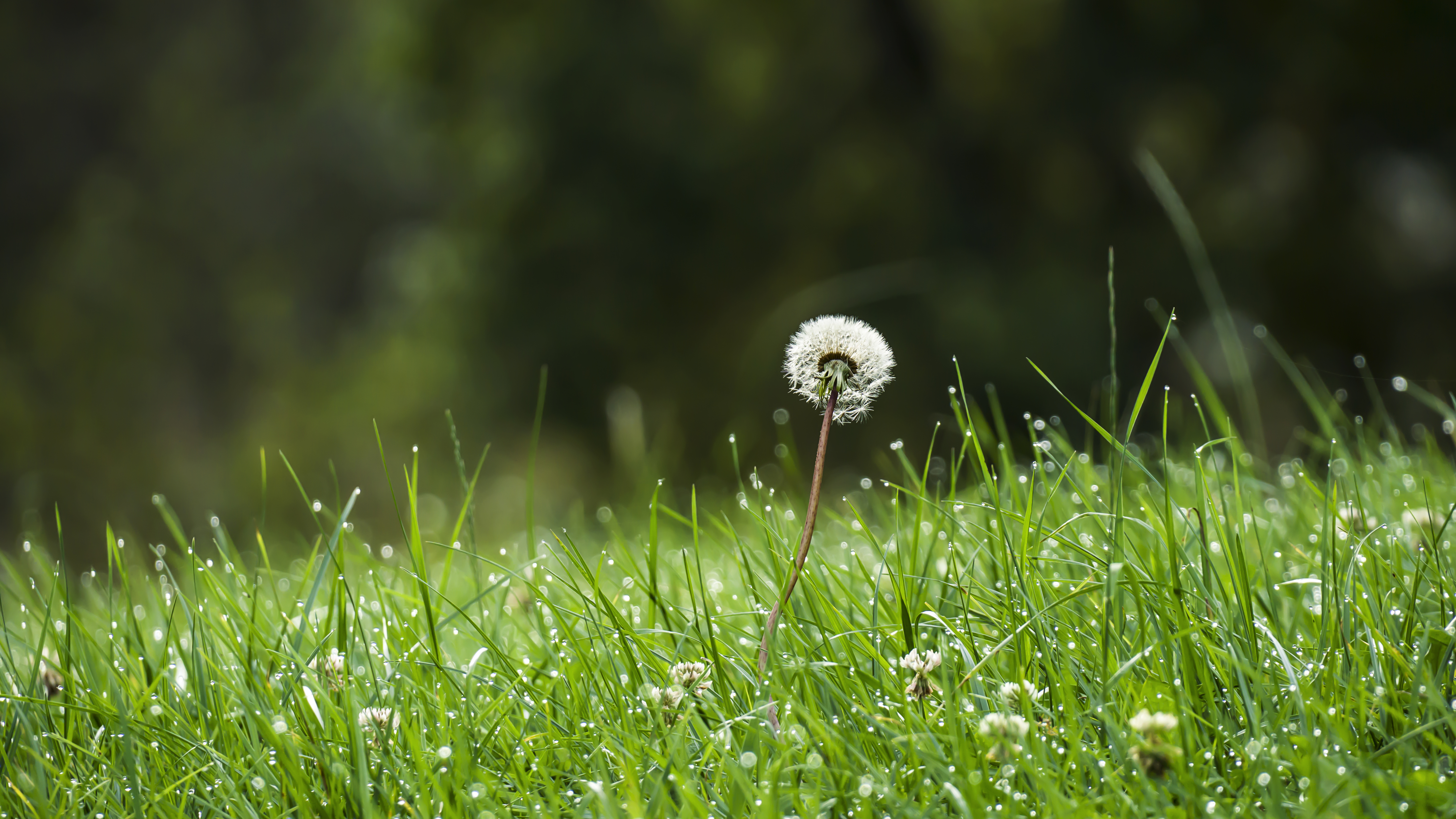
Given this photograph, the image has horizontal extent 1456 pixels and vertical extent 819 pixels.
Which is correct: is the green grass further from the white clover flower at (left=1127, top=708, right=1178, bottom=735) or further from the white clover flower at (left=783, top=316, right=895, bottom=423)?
the white clover flower at (left=783, top=316, right=895, bottom=423)

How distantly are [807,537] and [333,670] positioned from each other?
0.78m

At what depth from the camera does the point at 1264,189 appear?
260 inches

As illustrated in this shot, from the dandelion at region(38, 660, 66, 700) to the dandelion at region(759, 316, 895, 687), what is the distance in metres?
1.34

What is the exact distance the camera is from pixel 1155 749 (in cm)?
103

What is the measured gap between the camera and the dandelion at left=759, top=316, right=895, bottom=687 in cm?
123

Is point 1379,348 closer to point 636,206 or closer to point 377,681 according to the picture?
point 636,206

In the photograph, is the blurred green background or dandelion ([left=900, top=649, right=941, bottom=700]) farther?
the blurred green background

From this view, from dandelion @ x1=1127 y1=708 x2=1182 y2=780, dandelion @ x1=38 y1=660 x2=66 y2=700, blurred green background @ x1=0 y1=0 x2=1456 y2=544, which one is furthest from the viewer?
blurred green background @ x1=0 y1=0 x2=1456 y2=544

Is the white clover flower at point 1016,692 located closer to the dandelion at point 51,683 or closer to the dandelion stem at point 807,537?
the dandelion stem at point 807,537

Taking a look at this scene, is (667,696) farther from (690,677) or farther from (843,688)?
(843,688)

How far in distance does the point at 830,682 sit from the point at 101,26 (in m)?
17.1

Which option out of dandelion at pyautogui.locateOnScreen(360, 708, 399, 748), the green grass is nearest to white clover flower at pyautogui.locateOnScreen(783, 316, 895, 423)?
the green grass

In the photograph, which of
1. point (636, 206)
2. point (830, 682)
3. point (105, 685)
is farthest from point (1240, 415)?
point (105, 685)

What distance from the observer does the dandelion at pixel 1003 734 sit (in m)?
1.07
